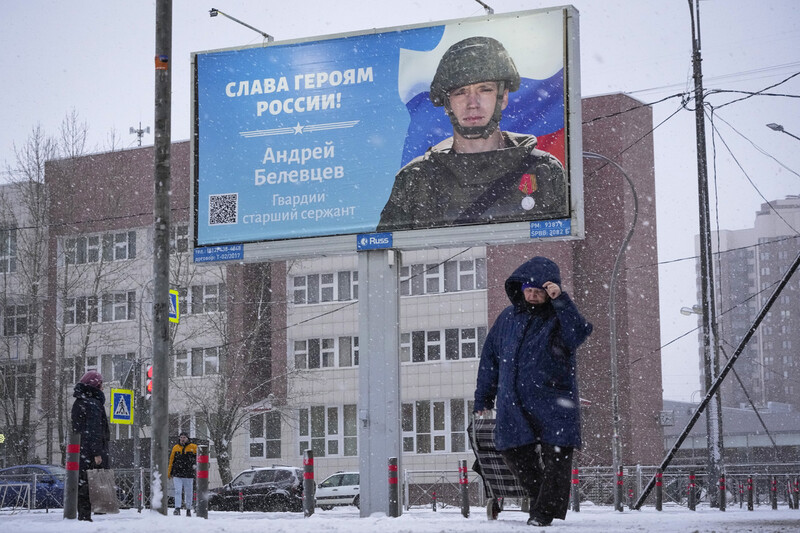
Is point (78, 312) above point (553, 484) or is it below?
above

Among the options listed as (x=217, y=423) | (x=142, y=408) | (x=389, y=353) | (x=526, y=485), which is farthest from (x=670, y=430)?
(x=526, y=485)

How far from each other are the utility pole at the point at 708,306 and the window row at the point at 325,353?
23017 mm

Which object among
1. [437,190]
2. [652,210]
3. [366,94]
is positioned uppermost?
[652,210]

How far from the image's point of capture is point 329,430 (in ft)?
154

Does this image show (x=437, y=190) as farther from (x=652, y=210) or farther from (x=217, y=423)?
(x=652, y=210)

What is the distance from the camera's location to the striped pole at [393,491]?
47.2 feet

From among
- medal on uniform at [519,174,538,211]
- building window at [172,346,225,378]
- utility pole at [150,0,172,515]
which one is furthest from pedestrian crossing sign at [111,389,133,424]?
building window at [172,346,225,378]

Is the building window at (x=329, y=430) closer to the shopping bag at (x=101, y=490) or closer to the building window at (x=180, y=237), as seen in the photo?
the building window at (x=180, y=237)

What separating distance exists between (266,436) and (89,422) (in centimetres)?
3580

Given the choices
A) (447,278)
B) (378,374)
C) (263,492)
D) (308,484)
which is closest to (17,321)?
(447,278)

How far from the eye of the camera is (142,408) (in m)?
23.3

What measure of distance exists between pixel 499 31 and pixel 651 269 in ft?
113

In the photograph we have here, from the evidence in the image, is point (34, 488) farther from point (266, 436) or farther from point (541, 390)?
point (266, 436)

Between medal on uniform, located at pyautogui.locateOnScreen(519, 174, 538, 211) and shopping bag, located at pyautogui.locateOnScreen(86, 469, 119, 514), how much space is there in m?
5.80
